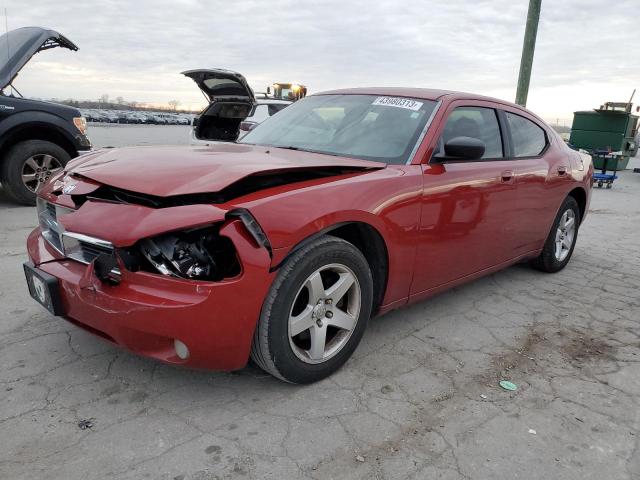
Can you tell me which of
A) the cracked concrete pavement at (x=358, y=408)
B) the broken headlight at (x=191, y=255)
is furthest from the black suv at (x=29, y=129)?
the broken headlight at (x=191, y=255)

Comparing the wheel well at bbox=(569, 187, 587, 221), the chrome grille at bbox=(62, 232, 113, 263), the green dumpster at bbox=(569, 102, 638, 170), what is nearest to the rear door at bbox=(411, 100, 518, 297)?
the wheel well at bbox=(569, 187, 587, 221)

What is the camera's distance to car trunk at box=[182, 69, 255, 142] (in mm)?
8570

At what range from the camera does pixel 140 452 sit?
2.02 m

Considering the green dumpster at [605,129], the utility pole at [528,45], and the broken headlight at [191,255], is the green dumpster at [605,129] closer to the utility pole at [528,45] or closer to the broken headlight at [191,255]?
the utility pole at [528,45]

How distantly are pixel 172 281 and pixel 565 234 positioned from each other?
397 cm

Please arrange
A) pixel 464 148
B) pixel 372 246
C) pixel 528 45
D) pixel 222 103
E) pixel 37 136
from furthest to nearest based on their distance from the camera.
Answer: pixel 222 103 → pixel 528 45 → pixel 37 136 → pixel 464 148 → pixel 372 246

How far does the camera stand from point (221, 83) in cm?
882

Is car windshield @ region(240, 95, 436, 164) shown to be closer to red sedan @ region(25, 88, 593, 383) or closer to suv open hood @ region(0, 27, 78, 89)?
red sedan @ region(25, 88, 593, 383)

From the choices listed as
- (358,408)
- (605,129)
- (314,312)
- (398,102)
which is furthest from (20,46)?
(605,129)

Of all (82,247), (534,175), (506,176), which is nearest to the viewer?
(82,247)

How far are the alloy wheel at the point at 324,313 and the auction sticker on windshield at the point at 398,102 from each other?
1.34 meters

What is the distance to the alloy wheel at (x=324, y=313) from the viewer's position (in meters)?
2.43

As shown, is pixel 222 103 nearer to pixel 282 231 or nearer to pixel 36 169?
pixel 36 169

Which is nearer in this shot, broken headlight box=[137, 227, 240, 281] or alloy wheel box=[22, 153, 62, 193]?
broken headlight box=[137, 227, 240, 281]
